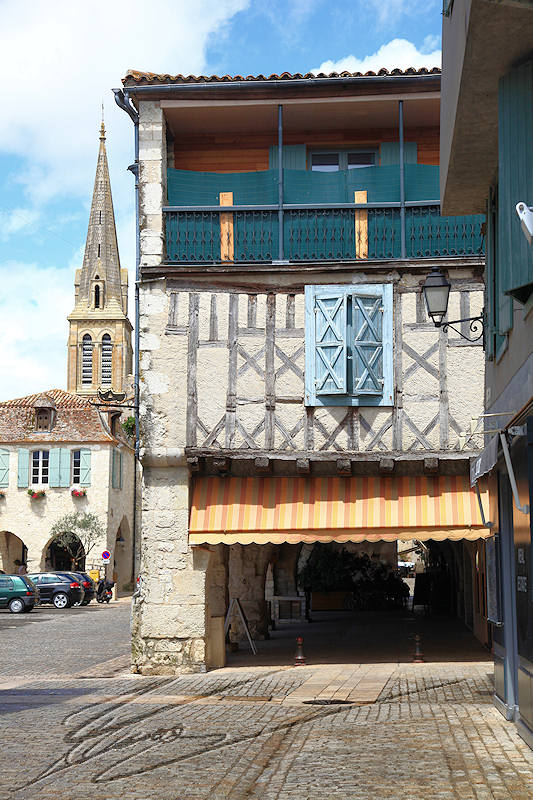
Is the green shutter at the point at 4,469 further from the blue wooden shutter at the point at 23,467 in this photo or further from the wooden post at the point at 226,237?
the wooden post at the point at 226,237

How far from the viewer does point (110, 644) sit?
20.0 m

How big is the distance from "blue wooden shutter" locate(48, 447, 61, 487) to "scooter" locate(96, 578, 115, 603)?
4992 mm

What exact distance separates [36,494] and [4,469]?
65.6 inches

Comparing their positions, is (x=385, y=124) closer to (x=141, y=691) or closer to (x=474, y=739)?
(x=141, y=691)

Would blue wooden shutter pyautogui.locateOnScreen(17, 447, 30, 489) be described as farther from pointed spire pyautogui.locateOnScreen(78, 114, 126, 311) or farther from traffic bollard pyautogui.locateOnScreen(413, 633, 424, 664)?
pointed spire pyautogui.locateOnScreen(78, 114, 126, 311)

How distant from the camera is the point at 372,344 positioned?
14281mm

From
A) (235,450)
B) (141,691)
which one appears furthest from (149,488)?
(141,691)

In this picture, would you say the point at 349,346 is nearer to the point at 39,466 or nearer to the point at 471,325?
the point at 471,325

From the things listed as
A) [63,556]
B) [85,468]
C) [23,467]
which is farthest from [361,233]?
[63,556]

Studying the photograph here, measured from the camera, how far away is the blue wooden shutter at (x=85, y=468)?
136 feet

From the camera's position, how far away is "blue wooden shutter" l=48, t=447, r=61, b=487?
135 ft

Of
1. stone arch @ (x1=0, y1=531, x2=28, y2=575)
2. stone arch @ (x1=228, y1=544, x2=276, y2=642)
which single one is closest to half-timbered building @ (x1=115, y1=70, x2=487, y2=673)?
stone arch @ (x1=228, y1=544, x2=276, y2=642)

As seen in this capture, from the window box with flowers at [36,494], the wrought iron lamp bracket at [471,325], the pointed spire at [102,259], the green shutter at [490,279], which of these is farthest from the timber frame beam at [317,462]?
the pointed spire at [102,259]

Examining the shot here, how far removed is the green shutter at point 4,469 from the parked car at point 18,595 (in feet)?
29.6
